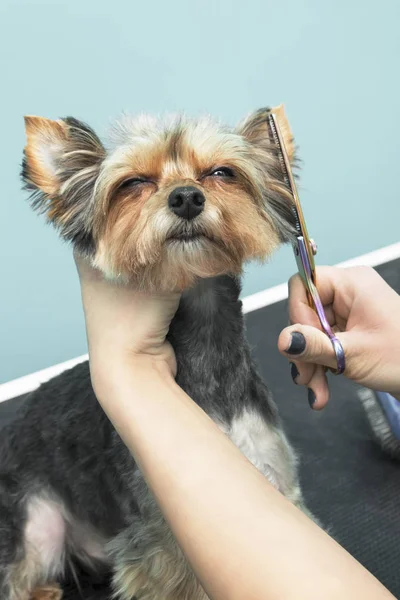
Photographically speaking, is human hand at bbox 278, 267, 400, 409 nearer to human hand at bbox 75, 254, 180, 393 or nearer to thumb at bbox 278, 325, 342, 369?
thumb at bbox 278, 325, 342, 369

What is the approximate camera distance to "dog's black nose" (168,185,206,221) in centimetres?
78

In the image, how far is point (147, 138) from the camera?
2.96 feet

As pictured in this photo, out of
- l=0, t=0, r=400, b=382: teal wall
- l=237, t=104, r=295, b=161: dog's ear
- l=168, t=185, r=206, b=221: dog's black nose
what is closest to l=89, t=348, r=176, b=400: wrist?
l=168, t=185, r=206, b=221: dog's black nose

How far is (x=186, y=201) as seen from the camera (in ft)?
2.56

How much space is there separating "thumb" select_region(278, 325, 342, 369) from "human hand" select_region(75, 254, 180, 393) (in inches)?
Answer: 7.9

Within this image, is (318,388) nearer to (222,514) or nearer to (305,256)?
(305,256)

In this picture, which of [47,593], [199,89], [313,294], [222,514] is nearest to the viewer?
[222,514]

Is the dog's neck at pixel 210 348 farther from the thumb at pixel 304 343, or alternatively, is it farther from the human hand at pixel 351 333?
the thumb at pixel 304 343

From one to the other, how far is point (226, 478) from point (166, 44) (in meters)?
1.49

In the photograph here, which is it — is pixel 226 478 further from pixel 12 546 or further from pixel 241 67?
pixel 241 67

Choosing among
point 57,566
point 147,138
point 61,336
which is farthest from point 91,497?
point 61,336

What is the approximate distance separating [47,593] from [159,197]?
0.87 meters

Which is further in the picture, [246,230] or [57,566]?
[57,566]

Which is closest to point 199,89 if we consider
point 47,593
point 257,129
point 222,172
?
point 257,129
